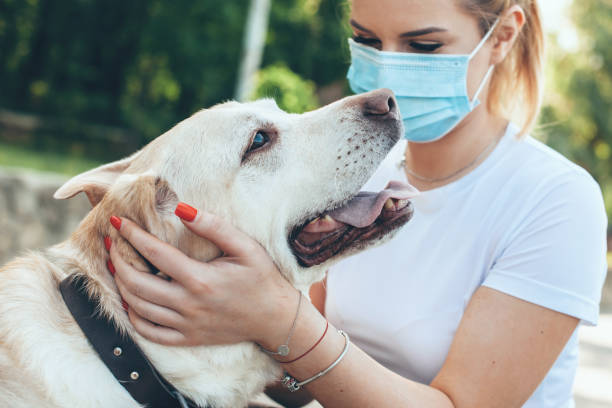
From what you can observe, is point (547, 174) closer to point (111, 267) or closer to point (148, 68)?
point (111, 267)

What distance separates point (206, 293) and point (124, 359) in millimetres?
366

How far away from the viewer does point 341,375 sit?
185 centimetres

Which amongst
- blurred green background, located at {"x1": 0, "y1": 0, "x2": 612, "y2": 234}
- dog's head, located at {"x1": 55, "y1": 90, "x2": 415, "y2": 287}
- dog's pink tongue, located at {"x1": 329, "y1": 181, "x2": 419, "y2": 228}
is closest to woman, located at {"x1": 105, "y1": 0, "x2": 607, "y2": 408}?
dog's head, located at {"x1": 55, "y1": 90, "x2": 415, "y2": 287}

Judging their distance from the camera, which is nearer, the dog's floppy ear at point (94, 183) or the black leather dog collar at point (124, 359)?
the black leather dog collar at point (124, 359)

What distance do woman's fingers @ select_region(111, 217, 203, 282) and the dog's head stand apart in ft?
0.61

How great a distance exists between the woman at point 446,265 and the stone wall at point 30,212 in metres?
4.83

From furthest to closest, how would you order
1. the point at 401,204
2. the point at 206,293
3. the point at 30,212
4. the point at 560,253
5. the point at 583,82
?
the point at 583,82 → the point at 30,212 → the point at 401,204 → the point at 560,253 → the point at 206,293

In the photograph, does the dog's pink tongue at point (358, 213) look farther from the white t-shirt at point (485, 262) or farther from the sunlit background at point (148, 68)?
the sunlit background at point (148, 68)

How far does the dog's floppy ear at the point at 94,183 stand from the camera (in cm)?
212

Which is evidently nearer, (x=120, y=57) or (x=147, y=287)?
(x=147, y=287)

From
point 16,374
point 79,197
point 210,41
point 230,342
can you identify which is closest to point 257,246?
point 230,342

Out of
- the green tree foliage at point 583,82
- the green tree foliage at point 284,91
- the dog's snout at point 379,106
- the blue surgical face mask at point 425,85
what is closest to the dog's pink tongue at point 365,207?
the dog's snout at point 379,106

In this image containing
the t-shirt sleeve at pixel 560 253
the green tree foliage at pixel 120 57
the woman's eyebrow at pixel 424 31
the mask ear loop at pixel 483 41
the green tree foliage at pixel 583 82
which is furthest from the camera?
the green tree foliage at pixel 120 57

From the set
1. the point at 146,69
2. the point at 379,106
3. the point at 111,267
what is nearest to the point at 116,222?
the point at 111,267
